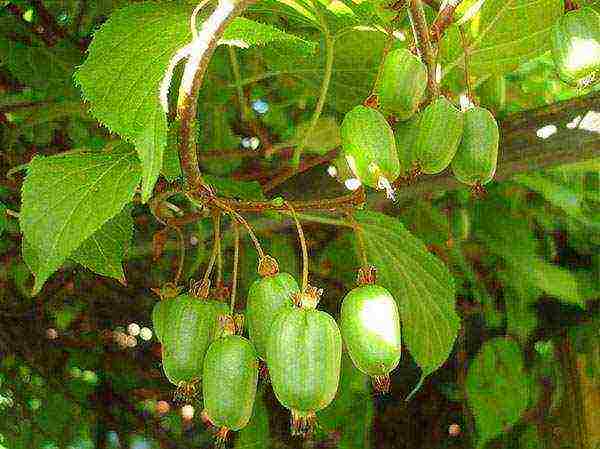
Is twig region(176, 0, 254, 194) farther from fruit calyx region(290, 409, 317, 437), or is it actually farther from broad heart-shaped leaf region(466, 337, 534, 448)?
broad heart-shaped leaf region(466, 337, 534, 448)

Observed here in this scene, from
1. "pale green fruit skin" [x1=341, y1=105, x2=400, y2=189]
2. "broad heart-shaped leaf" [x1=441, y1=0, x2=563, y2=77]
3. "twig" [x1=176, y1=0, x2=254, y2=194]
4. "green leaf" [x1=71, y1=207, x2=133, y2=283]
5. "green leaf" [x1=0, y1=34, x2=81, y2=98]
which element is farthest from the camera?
"green leaf" [x1=0, y1=34, x2=81, y2=98]

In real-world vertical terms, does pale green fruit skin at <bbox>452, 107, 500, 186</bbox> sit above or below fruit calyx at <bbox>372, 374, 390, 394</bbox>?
above

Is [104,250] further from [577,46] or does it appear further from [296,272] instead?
[296,272]

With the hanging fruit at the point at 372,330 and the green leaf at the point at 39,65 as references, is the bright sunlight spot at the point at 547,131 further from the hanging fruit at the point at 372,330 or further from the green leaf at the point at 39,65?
the green leaf at the point at 39,65

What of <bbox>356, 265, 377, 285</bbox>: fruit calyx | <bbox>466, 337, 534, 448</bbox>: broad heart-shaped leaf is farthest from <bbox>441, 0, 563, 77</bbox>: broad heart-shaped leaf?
<bbox>466, 337, 534, 448</bbox>: broad heart-shaped leaf

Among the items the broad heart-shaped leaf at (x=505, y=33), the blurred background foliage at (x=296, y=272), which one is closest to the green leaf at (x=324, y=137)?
the blurred background foliage at (x=296, y=272)

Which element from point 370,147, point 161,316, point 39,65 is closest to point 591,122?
point 370,147
